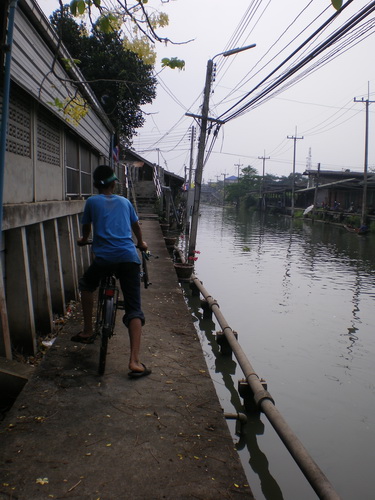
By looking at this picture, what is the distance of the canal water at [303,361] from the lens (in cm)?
428

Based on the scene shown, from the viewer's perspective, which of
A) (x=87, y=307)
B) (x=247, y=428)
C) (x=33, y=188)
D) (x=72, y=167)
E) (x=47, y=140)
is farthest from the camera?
(x=72, y=167)

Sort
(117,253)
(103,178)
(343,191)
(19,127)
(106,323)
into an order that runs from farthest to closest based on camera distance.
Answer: (343,191), (19,127), (103,178), (117,253), (106,323)

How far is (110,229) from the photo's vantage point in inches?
146

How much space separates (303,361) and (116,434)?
188 inches

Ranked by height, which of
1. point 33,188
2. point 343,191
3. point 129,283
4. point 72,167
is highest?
point 343,191

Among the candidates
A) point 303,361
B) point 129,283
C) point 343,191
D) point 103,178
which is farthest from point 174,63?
point 343,191

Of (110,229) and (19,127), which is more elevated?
(19,127)

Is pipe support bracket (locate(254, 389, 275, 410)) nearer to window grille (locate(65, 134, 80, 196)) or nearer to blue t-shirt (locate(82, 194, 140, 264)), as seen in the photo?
blue t-shirt (locate(82, 194, 140, 264))

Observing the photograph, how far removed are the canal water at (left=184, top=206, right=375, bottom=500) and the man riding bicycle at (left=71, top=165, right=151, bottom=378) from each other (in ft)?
6.21

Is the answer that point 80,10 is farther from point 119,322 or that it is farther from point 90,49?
point 90,49

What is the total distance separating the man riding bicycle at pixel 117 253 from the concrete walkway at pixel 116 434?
0.38 m

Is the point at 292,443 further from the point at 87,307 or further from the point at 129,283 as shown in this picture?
the point at 87,307

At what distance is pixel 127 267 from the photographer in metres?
3.67

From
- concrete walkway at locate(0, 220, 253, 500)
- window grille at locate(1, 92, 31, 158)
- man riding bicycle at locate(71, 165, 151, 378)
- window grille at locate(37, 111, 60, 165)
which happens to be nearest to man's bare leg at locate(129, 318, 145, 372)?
man riding bicycle at locate(71, 165, 151, 378)
